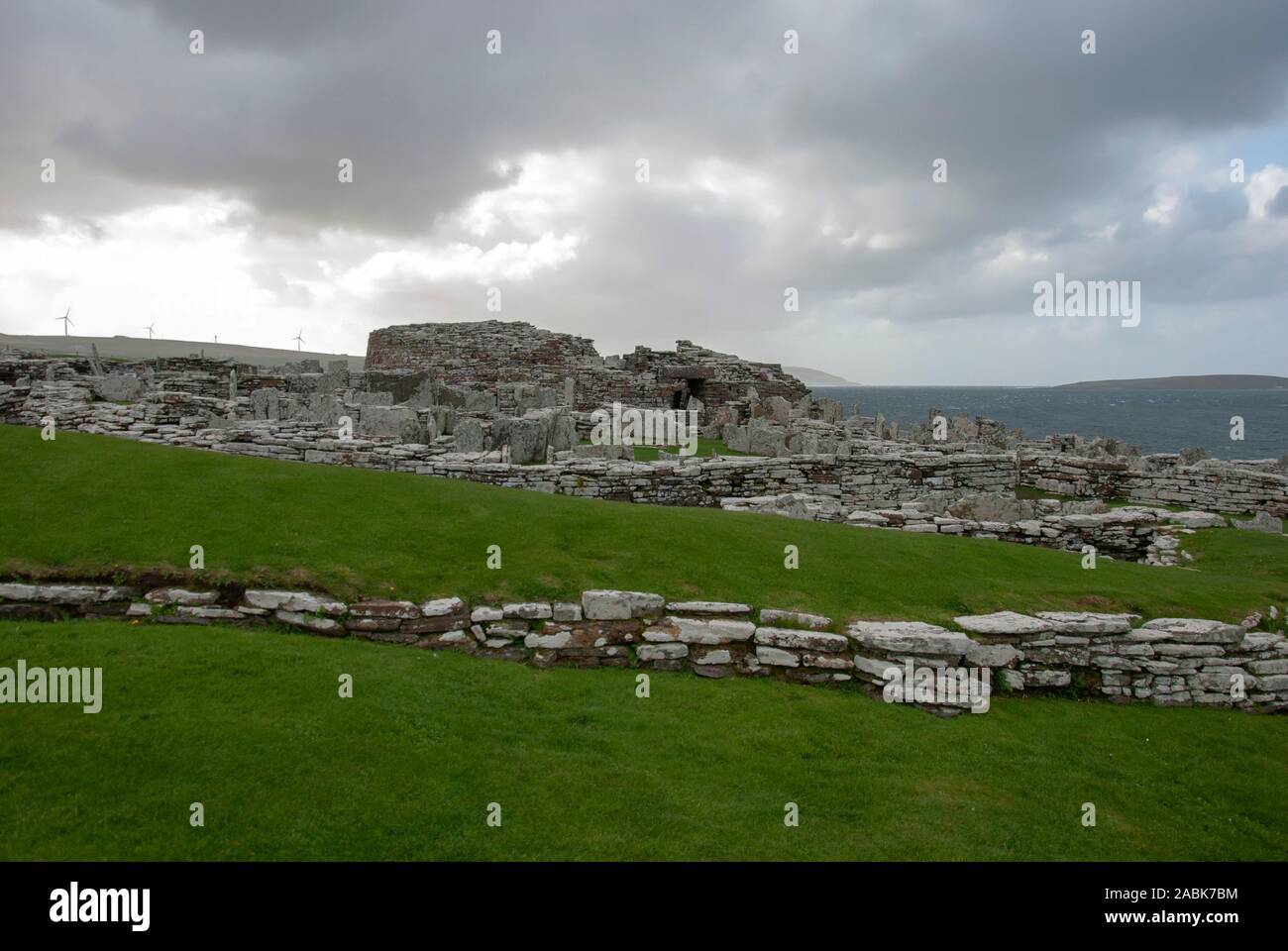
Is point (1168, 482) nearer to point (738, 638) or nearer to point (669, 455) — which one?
point (669, 455)

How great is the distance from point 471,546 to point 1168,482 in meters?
24.2

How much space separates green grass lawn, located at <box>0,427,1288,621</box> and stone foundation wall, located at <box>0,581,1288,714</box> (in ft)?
1.41

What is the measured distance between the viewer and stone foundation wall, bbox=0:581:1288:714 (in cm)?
916

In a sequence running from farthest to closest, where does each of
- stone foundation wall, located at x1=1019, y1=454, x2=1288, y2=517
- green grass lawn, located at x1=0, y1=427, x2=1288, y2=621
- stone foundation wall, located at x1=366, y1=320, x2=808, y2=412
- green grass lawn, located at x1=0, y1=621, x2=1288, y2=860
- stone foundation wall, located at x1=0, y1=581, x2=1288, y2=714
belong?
stone foundation wall, located at x1=366, y1=320, x2=808, y2=412
stone foundation wall, located at x1=1019, y1=454, x2=1288, y2=517
green grass lawn, located at x1=0, y1=427, x2=1288, y2=621
stone foundation wall, located at x1=0, y1=581, x2=1288, y2=714
green grass lawn, located at x1=0, y1=621, x2=1288, y2=860

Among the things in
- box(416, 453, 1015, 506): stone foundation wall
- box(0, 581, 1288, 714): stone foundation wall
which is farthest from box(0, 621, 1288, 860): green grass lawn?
box(416, 453, 1015, 506): stone foundation wall

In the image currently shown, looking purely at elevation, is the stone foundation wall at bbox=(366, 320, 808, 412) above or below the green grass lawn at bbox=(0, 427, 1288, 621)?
above

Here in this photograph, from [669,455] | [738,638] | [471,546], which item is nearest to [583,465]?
[669,455]

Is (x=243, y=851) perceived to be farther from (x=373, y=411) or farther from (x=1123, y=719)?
(x=373, y=411)

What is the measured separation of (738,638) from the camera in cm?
955

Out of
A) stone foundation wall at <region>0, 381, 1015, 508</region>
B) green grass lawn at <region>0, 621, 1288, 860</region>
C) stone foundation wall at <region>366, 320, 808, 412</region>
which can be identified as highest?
stone foundation wall at <region>366, 320, 808, 412</region>

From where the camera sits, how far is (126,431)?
19672 millimetres

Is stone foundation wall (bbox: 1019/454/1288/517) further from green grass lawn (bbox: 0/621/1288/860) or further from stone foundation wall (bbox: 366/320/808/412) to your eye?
green grass lawn (bbox: 0/621/1288/860)
